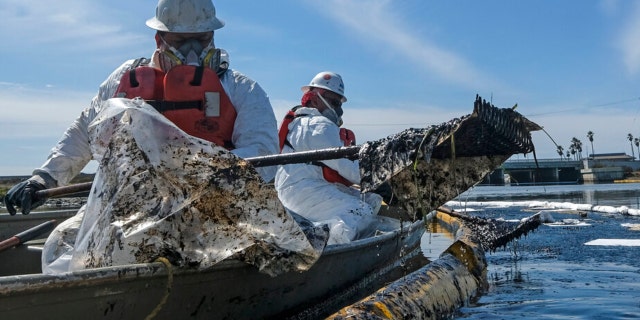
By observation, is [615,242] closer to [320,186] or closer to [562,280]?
[562,280]

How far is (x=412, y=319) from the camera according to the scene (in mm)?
4562

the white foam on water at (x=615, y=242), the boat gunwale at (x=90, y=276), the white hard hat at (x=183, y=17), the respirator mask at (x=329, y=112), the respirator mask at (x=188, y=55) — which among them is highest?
the white hard hat at (x=183, y=17)

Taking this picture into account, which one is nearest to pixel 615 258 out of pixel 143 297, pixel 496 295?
pixel 496 295

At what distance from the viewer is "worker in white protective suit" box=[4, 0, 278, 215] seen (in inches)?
200

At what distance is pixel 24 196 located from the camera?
502 centimetres

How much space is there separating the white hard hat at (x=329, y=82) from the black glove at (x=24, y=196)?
4.11 metres

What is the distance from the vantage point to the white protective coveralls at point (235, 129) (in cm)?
527

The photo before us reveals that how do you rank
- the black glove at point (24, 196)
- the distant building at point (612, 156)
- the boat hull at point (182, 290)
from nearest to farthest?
the boat hull at point (182, 290)
the black glove at point (24, 196)
the distant building at point (612, 156)

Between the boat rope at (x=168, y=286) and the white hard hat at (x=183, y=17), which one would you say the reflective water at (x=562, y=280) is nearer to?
the white hard hat at (x=183, y=17)

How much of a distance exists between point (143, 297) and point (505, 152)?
2591mm

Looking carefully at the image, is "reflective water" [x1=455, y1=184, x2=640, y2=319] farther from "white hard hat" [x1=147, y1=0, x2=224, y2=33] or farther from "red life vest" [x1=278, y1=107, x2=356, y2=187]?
"white hard hat" [x1=147, y1=0, x2=224, y2=33]

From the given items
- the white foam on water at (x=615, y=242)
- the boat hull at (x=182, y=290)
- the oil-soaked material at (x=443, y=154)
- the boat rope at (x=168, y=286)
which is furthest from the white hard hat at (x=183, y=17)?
Result: the white foam on water at (x=615, y=242)

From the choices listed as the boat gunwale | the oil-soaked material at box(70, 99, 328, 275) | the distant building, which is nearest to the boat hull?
the boat gunwale

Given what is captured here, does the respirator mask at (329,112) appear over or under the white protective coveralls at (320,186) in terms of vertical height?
over
